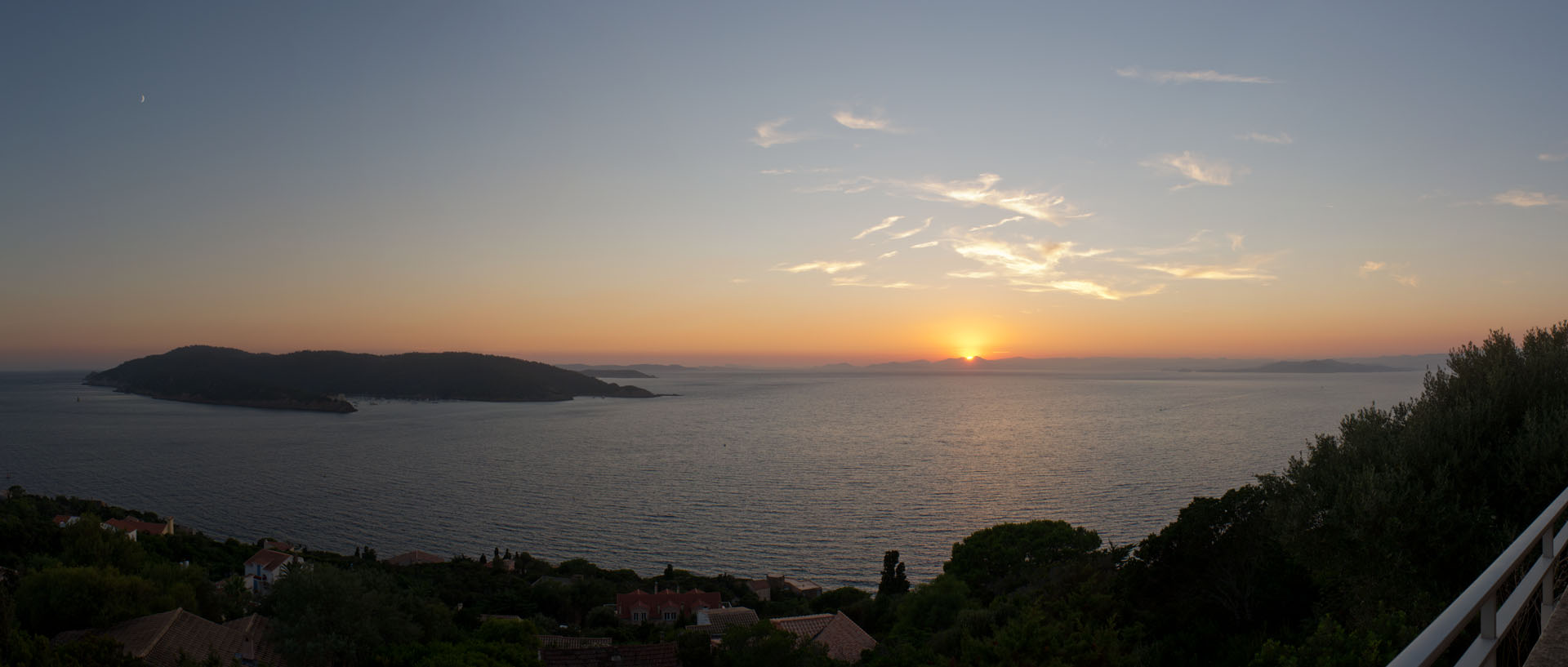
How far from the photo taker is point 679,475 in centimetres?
6831

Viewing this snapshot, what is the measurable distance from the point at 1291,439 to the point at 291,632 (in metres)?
86.6

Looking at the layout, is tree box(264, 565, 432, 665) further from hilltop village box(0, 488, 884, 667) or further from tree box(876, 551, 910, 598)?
tree box(876, 551, 910, 598)

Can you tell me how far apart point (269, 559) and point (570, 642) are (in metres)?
21.4

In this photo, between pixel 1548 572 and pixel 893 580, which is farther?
pixel 893 580

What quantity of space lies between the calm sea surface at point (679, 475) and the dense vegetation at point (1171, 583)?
9.89 m

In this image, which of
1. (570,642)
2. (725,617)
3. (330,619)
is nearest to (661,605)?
(725,617)

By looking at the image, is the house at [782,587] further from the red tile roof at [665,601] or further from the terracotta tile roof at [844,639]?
the terracotta tile roof at [844,639]

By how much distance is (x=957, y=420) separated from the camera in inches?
4552

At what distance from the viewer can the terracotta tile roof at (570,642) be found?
2766 cm

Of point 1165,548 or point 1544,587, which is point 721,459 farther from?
point 1544,587

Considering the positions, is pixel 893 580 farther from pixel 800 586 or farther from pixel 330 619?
pixel 330 619

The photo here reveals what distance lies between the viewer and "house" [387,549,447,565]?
42781 mm

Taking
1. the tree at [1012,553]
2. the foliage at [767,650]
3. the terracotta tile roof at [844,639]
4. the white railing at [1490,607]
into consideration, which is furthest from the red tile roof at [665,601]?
the white railing at [1490,607]

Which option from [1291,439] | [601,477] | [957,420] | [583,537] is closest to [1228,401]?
[957,420]
